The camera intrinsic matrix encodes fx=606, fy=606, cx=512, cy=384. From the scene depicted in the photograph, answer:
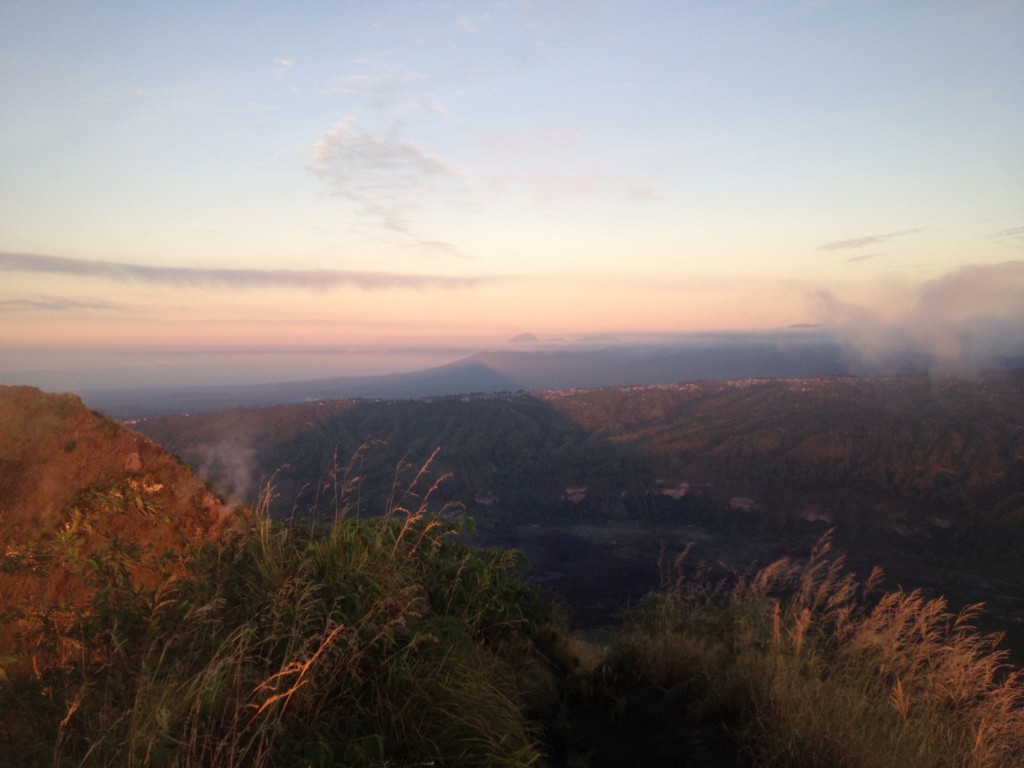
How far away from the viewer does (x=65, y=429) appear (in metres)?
4.98

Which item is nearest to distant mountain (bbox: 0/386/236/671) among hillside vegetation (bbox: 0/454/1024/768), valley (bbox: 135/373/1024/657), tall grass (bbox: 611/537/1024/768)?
hillside vegetation (bbox: 0/454/1024/768)

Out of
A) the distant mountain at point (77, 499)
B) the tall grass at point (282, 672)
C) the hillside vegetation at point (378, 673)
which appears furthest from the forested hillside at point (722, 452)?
the tall grass at point (282, 672)

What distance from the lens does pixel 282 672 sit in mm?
2180

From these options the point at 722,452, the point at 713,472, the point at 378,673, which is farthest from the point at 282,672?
the point at 722,452

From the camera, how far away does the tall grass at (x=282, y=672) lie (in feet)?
7.52

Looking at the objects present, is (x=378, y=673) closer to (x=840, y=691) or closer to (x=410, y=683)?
(x=410, y=683)

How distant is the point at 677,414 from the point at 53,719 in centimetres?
5205

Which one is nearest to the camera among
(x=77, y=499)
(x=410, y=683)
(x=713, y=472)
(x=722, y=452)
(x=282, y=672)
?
(x=282, y=672)

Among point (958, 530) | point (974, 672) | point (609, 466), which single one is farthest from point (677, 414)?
point (974, 672)

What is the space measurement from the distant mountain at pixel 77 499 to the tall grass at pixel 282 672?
1.43 feet

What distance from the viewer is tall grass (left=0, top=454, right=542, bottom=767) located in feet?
7.52

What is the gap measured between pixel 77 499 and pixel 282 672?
10.5 feet

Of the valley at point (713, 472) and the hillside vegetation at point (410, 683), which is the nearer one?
the hillside vegetation at point (410, 683)

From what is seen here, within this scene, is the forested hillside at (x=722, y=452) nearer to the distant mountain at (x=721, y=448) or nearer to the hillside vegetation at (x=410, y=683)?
the distant mountain at (x=721, y=448)
